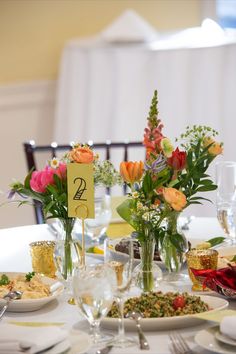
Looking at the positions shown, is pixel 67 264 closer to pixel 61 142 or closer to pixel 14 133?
pixel 61 142

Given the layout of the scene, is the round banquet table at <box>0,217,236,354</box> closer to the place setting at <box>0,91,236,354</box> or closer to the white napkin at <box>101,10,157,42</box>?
the place setting at <box>0,91,236,354</box>

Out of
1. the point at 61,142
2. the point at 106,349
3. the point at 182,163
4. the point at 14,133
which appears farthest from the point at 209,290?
the point at 14,133

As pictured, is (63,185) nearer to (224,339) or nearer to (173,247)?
(173,247)

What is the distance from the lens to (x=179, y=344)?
4.30 ft

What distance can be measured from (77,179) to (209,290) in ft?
1.19

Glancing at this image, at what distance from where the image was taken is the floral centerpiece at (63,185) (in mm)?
1722

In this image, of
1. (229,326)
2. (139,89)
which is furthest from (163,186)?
(139,89)

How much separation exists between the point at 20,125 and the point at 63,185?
229 centimetres

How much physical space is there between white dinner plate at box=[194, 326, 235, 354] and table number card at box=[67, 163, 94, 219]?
46 cm

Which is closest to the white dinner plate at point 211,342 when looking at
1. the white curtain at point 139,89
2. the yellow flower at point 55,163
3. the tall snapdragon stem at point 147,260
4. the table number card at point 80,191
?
the tall snapdragon stem at point 147,260

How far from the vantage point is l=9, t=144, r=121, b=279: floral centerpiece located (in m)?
1.72

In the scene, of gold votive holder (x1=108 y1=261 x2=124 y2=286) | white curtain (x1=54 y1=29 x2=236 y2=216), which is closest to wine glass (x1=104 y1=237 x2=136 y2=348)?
gold votive holder (x1=108 y1=261 x2=124 y2=286)

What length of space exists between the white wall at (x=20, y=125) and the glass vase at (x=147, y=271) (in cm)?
235

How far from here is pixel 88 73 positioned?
3.75 metres
